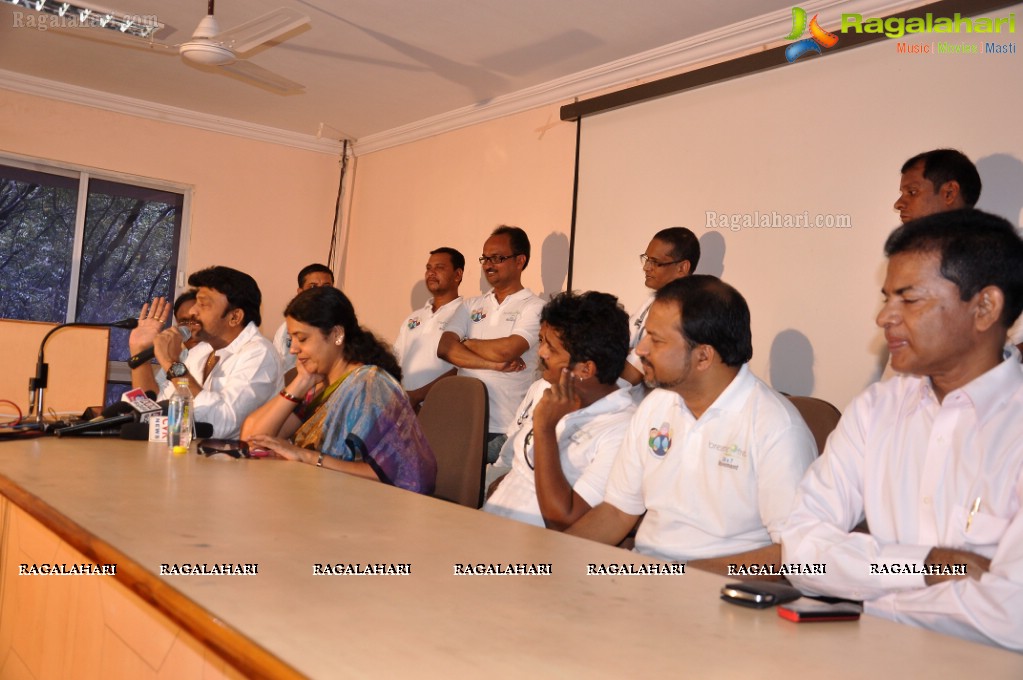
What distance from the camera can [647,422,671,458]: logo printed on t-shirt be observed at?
6.64 ft

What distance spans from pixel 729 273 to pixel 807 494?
254cm

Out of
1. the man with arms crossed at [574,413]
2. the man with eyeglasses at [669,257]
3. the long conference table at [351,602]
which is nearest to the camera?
the long conference table at [351,602]

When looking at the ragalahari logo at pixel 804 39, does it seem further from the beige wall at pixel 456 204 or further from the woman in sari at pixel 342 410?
the woman in sari at pixel 342 410

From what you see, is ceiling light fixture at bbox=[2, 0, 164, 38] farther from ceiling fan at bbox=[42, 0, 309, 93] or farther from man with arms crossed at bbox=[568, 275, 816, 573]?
man with arms crossed at bbox=[568, 275, 816, 573]

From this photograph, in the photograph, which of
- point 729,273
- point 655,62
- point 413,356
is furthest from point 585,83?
point 413,356

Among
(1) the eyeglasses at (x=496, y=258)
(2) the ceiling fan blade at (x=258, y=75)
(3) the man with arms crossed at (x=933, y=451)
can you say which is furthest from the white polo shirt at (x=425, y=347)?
(3) the man with arms crossed at (x=933, y=451)

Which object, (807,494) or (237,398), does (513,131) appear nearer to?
(237,398)

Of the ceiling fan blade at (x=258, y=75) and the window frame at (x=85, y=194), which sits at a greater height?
the ceiling fan blade at (x=258, y=75)

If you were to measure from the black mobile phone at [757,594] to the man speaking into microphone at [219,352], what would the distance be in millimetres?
2345

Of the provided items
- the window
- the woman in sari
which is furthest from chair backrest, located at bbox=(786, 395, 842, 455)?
the window

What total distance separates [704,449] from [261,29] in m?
2.53

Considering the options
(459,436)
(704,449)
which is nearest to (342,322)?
(459,436)

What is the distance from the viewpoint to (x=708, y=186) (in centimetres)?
417

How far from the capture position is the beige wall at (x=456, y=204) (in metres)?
5.06
